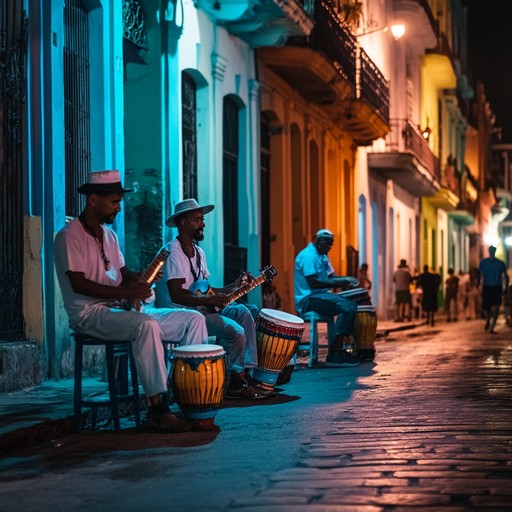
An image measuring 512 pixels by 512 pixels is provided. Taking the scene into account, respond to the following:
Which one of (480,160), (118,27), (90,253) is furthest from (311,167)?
(480,160)

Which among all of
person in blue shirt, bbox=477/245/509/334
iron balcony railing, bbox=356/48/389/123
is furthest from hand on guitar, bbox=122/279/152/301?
iron balcony railing, bbox=356/48/389/123

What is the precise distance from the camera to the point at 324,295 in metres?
14.5

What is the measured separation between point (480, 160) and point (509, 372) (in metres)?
55.6

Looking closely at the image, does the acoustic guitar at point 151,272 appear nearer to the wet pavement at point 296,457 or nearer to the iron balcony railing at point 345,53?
the wet pavement at point 296,457

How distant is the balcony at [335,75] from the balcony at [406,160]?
6.71 ft

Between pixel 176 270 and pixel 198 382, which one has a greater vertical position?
pixel 176 270

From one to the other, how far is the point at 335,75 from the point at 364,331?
848 cm

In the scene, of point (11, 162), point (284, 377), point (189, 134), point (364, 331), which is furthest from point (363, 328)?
point (11, 162)

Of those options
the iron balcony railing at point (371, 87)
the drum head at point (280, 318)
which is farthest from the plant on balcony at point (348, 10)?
the drum head at point (280, 318)

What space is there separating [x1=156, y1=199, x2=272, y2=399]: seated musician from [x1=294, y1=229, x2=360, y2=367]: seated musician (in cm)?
365

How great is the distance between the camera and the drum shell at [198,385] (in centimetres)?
842

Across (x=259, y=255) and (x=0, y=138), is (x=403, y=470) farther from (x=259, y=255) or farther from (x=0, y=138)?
(x=259, y=255)

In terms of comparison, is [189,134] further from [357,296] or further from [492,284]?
[492,284]

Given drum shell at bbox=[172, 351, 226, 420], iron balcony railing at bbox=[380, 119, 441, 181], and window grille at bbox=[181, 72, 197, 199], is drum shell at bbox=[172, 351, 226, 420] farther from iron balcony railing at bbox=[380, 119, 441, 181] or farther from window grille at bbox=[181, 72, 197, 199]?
iron balcony railing at bbox=[380, 119, 441, 181]
